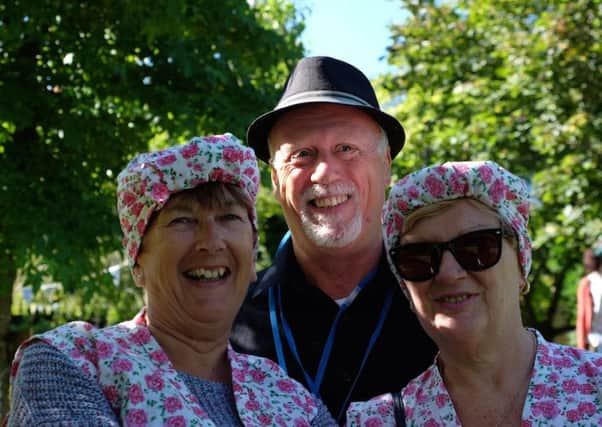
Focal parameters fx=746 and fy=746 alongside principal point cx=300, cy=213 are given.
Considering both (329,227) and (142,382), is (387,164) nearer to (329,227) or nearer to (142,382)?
(329,227)

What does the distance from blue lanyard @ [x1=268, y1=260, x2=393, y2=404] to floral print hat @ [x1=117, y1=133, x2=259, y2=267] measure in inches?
37.6

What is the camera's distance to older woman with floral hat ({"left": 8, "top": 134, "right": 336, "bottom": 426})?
2.23m

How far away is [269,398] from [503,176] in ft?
3.61

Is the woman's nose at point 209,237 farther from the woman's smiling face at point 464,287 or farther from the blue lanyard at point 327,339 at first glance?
the blue lanyard at point 327,339

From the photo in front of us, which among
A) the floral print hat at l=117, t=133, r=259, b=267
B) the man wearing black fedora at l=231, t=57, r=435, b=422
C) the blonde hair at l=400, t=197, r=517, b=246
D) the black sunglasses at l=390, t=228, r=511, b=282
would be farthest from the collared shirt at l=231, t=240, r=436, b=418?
the floral print hat at l=117, t=133, r=259, b=267

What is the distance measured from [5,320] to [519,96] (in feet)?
22.0

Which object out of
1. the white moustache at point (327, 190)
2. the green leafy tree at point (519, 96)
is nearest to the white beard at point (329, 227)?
the white moustache at point (327, 190)

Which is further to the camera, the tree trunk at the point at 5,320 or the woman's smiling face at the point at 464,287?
the tree trunk at the point at 5,320

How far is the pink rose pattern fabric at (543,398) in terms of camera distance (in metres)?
2.35

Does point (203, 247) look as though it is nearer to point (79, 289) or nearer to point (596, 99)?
point (79, 289)

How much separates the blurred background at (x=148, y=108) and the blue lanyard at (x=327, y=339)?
100 inches

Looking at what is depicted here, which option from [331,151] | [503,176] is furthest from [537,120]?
[503,176]

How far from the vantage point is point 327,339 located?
3.27 metres

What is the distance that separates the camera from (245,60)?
6863 mm
